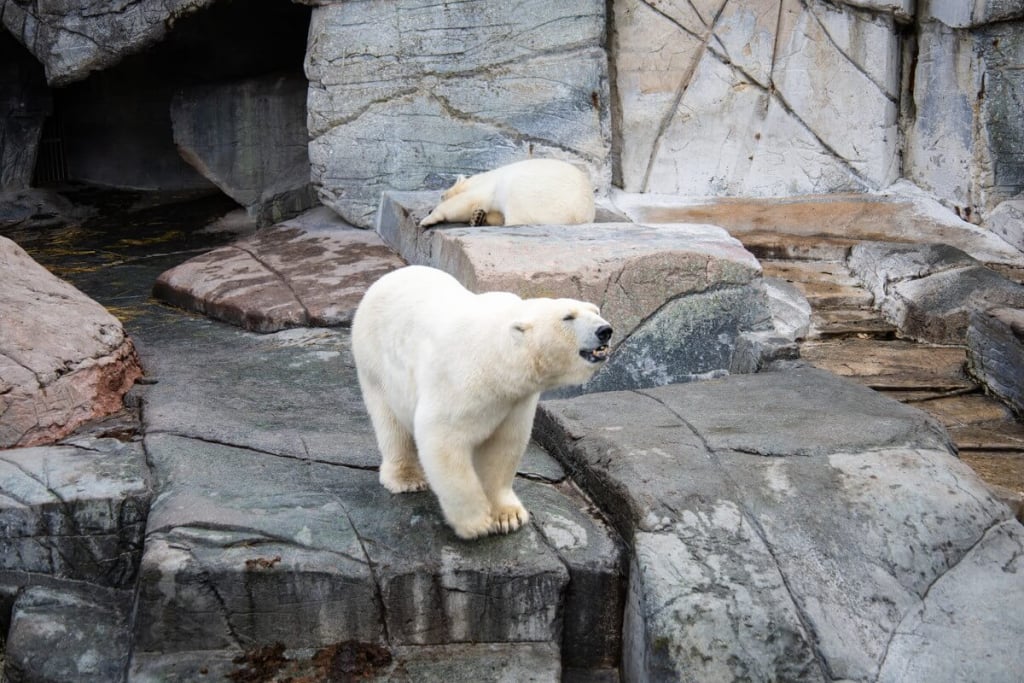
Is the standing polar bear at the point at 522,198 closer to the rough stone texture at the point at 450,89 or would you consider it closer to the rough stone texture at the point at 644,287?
the rough stone texture at the point at 644,287

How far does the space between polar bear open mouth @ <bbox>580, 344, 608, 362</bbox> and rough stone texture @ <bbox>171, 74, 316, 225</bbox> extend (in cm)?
754

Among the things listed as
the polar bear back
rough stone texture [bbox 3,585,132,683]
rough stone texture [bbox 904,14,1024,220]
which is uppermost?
rough stone texture [bbox 904,14,1024,220]

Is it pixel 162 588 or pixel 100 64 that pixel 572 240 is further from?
pixel 100 64

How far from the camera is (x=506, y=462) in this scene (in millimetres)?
3205

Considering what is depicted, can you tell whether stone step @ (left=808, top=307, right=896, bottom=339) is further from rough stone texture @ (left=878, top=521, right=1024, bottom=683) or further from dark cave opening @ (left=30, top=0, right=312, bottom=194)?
dark cave opening @ (left=30, top=0, right=312, bottom=194)

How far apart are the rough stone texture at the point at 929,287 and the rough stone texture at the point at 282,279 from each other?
286 cm

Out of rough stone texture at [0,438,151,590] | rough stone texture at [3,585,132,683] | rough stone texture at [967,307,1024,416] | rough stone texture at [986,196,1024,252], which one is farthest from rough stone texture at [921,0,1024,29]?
rough stone texture at [3,585,132,683]

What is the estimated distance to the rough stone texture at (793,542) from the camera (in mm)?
3033

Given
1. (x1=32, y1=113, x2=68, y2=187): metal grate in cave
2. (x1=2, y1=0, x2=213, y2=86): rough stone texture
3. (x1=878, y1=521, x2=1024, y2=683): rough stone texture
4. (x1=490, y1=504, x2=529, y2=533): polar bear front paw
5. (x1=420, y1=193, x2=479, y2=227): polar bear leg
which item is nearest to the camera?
(x1=878, y1=521, x2=1024, y2=683): rough stone texture

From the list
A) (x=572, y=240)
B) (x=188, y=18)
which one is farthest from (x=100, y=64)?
(x=572, y=240)

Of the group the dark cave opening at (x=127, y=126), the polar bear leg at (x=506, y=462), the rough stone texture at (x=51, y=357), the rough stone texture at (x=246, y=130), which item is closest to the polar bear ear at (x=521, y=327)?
the polar bear leg at (x=506, y=462)

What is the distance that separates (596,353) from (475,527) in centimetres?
71

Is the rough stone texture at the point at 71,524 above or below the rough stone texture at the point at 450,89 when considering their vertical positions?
below

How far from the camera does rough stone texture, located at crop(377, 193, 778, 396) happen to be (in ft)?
15.9
